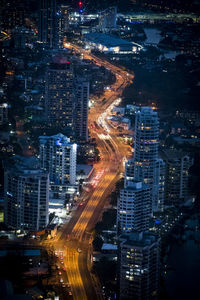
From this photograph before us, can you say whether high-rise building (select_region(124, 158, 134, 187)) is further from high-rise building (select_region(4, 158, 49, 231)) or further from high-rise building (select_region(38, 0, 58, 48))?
high-rise building (select_region(38, 0, 58, 48))

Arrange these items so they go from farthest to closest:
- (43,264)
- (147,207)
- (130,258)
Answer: (147,207), (43,264), (130,258)

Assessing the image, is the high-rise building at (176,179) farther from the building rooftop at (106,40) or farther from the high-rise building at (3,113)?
the building rooftop at (106,40)

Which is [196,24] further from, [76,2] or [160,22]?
[76,2]

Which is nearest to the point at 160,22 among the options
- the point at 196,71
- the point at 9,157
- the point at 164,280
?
the point at 196,71

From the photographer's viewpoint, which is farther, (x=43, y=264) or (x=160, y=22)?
(x=160, y=22)

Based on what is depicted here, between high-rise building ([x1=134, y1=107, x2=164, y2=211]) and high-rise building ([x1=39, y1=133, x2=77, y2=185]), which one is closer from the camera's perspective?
Result: high-rise building ([x1=134, y1=107, x2=164, y2=211])

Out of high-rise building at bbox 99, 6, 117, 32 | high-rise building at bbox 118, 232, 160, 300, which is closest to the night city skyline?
high-rise building at bbox 118, 232, 160, 300
